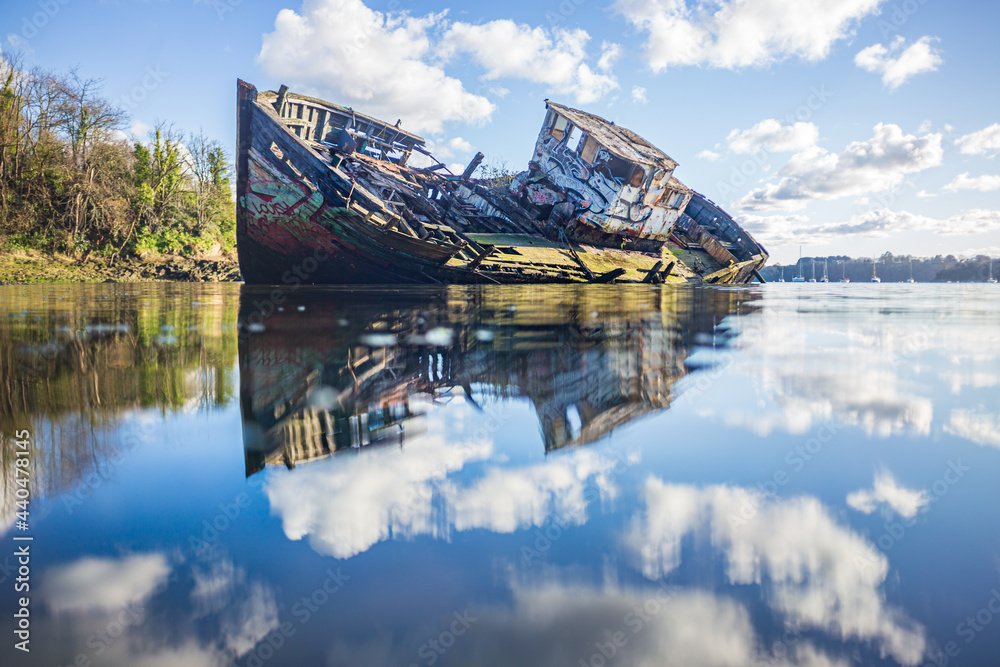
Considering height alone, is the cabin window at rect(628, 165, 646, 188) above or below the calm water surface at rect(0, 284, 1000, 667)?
above

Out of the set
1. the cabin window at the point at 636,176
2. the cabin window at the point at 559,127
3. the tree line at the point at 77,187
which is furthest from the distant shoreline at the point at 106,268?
the cabin window at the point at 636,176

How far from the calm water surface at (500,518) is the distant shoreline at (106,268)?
76.7 ft

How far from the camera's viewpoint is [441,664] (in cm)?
97

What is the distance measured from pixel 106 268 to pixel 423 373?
2876cm

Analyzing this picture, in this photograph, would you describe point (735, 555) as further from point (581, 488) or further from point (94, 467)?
point (94, 467)

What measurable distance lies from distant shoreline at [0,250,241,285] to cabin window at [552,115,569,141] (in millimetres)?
21693

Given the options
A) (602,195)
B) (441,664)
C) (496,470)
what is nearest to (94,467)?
(496,470)

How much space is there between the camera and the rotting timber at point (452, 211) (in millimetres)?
13930

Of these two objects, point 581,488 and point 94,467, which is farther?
point 94,467

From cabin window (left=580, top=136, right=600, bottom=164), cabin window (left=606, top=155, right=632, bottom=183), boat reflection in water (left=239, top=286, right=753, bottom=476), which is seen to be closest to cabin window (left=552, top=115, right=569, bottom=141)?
cabin window (left=580, top=136, right=600, bottom=164)

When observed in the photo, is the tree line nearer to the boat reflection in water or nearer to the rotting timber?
the rotting timber

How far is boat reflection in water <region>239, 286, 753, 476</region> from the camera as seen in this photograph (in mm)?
2295

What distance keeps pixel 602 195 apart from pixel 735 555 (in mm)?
20435

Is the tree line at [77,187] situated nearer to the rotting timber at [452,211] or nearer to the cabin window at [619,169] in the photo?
the rotting timber at [452,211]
